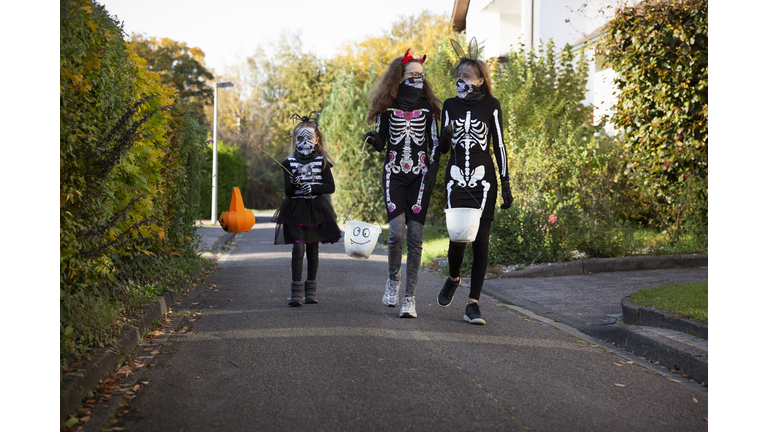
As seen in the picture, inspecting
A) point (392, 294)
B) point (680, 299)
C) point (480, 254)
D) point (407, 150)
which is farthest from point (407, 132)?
point (680, 299)

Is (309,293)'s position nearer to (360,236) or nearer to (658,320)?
(360,236)

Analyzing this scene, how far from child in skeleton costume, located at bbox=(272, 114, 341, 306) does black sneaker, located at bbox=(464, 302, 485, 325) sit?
64.8 inches

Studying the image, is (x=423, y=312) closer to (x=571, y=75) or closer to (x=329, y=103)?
(x=571, y=75)

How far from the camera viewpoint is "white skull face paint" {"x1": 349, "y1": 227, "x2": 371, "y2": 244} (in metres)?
6.08

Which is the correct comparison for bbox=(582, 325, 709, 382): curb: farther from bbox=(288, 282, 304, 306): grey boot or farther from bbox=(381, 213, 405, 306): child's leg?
bbox=(288, 282, 304, 306): grey boot

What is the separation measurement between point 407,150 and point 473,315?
160 centimetres

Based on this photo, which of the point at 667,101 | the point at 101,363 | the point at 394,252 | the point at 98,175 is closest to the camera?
the point at 101,363

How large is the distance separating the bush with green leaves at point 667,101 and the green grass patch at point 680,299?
4069 mm

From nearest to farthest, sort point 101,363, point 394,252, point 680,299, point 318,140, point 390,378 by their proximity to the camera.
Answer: point 101,363, point 390,378, point 394,252, point 680,299, point 318,140

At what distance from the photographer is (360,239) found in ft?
20.0

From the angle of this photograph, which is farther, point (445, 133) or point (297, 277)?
point (297, 277)

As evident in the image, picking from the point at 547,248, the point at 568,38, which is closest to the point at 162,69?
the point at 568,38

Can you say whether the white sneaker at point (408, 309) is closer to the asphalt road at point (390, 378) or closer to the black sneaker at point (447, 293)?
the asphalt road at point (390, 378)
